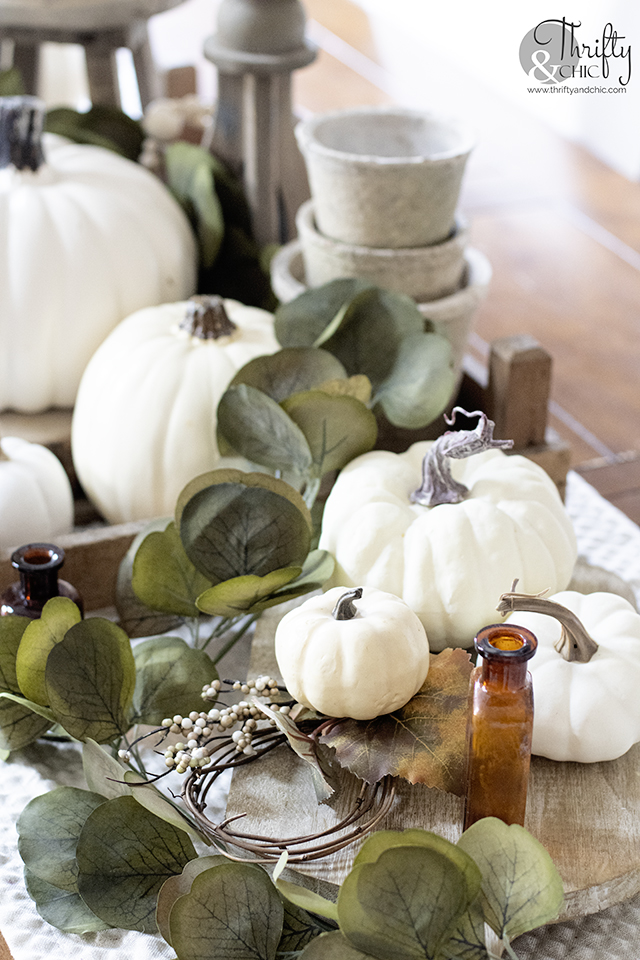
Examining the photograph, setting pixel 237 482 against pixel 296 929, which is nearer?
pixel 296 929

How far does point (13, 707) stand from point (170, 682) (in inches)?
4.0

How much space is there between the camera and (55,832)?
603 mm

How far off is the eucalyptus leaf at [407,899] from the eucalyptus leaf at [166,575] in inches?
11.1

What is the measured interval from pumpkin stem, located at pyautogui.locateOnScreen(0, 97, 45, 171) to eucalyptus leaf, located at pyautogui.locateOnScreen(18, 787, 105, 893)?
63 centimetres

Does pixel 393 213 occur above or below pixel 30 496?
above

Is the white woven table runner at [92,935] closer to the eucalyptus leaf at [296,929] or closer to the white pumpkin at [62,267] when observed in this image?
the eucalyptus leaf at [296,929]

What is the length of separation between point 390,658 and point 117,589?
0.30 meters

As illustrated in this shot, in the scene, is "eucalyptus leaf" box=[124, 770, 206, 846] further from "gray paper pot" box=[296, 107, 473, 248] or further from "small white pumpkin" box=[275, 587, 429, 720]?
"gray paper pot" box=[296, 107, 473, 248]

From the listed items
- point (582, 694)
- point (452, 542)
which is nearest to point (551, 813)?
point (582, 694)

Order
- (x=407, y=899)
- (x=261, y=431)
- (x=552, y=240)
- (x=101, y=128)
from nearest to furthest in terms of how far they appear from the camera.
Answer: (x=407, y=899), (x=261, y=431), (x=101, y=128), (x=552, y=240)

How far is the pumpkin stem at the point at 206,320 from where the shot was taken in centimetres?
90

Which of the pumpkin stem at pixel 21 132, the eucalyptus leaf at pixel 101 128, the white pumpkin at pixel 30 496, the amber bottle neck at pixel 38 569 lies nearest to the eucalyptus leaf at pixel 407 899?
the amber bottle neck at pixel 38 569

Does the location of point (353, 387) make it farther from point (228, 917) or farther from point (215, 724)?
point (228, 917)

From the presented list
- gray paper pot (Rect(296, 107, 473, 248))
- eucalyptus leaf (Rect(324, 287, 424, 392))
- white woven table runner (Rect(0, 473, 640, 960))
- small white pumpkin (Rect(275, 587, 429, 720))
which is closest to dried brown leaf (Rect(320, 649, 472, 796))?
small white pumpkin (Rect(275, 587, 429, 720))
